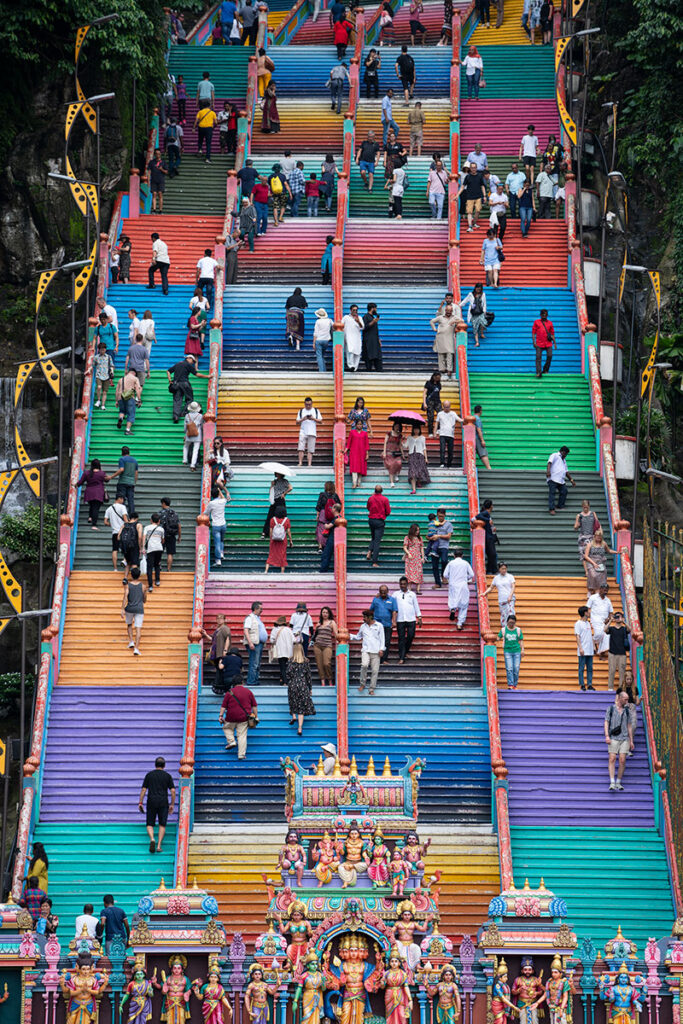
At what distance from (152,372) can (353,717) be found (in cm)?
1074

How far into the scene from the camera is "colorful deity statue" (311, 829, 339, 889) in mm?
28812

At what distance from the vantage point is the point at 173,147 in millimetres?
50812

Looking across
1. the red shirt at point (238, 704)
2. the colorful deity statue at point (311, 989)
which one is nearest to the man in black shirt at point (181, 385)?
the red shirt at point (238, 704)

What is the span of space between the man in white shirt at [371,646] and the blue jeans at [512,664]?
82.5 inches

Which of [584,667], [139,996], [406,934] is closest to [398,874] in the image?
[406,934]

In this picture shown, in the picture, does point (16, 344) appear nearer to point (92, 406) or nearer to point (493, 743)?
point (92, 406)

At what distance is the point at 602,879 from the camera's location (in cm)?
3475

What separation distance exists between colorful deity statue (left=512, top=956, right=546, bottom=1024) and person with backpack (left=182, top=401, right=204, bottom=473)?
620 inches

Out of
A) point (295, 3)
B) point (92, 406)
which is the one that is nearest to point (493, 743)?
point (92, 406)

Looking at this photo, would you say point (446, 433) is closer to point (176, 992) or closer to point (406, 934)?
point (406, 934)

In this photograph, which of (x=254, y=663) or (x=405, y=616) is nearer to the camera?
(x=254, y=663)

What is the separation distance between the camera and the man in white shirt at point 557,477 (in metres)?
41.3

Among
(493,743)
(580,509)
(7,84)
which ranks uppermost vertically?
(7,84)

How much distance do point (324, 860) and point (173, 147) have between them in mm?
25413
